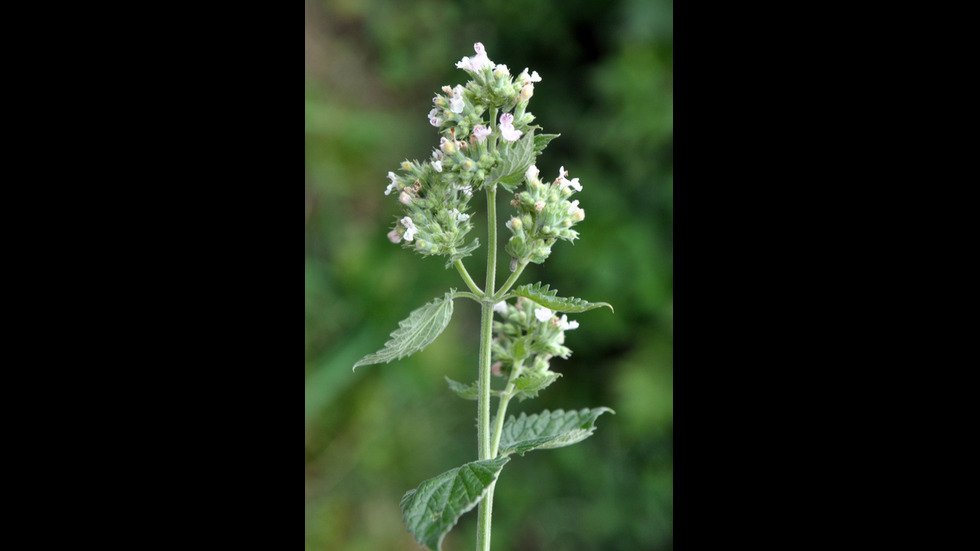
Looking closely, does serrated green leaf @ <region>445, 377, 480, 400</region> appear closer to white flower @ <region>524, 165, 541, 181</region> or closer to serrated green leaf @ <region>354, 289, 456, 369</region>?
serrated green leaf @ <region>354, 289, 456, 369</region>

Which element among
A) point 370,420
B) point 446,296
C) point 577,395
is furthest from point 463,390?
point 577,395

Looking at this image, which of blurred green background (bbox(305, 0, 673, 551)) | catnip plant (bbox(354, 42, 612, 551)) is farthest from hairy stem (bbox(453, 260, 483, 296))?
blurred green background (bbox(305, 0, 673, 551))

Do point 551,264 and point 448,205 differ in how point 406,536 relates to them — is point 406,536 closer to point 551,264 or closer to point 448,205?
point 551,264

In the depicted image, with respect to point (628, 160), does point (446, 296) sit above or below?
below

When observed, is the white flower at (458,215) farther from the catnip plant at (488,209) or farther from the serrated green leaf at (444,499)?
the serrated green leaf at (444,499)

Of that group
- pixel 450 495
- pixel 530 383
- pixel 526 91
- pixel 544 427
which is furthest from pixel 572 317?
pixel 450 495

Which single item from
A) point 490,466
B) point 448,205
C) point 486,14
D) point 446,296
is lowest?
point 490,466
